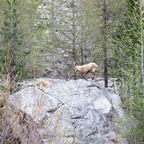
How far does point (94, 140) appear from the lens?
18.4ft

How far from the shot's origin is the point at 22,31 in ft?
39.0

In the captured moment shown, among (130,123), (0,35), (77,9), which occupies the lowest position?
(130,123)

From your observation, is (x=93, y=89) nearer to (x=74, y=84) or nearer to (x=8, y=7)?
(x=74, y=84)

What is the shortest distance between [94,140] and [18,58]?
27.2 feet

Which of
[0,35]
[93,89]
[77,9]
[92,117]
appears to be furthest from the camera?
[77,9]

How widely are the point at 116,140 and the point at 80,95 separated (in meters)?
A: 2.17

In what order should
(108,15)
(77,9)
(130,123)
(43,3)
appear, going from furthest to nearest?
(43,3)
(77,9)
(108,15)
(130,123)

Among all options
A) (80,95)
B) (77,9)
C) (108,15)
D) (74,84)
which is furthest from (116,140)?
(77,9)

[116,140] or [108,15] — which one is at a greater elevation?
[108,15]

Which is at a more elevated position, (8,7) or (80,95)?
(8,7)

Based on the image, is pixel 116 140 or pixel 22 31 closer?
pixel 116 140

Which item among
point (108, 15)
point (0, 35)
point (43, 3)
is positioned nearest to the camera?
point (0, 35)

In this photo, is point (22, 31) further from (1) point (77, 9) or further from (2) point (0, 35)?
(1) point (77, 9)

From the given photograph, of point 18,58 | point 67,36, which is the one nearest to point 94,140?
point 18,58
